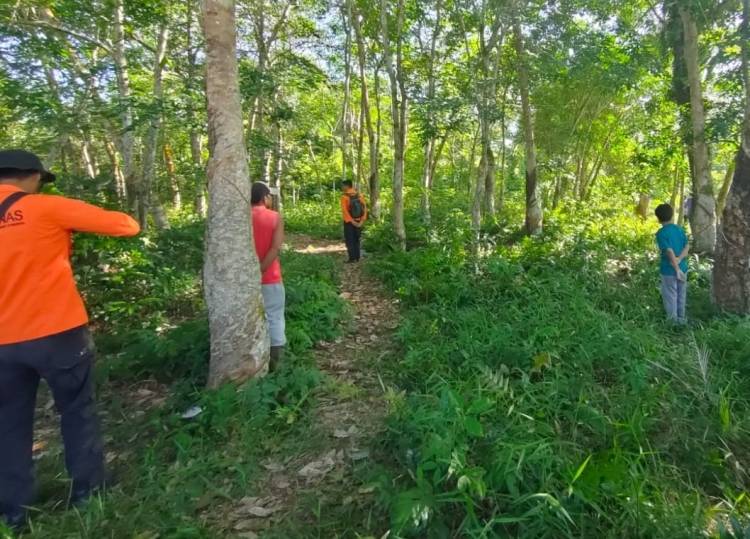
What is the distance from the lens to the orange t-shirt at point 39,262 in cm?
255

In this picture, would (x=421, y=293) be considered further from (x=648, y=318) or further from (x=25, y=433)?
(x=25, y=433)

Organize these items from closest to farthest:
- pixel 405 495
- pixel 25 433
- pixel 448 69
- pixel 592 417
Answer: pixel 405 495 → pixel 25 433 → pixel 592 417 → pixel 448 69

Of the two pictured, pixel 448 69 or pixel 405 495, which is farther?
pixel 448 69

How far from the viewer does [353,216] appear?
9.40 meters

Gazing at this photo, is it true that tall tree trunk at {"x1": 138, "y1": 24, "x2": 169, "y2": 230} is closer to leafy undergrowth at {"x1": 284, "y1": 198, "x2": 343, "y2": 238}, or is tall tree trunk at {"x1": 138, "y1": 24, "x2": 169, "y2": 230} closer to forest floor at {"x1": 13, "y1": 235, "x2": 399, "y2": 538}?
forest floor at {"x1": 13, "y1": 235, "x2": 399, "y2": 538}

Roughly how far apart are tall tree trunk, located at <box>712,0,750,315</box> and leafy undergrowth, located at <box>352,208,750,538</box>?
1.11 ft

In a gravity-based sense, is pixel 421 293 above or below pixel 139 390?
above

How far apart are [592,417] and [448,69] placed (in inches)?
502

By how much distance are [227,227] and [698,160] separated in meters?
9.56

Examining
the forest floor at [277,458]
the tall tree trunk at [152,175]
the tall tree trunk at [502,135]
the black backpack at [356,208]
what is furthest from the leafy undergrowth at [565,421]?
the tall tree trunk at [152,175]

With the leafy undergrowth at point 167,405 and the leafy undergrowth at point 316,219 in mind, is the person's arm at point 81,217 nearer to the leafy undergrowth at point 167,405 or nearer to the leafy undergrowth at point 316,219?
the leafy undergrowth at point 167,405

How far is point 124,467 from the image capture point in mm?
3143

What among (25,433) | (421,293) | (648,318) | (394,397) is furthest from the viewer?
(421,293)

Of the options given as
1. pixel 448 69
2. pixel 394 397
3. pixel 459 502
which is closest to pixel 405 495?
pixel 459 502
